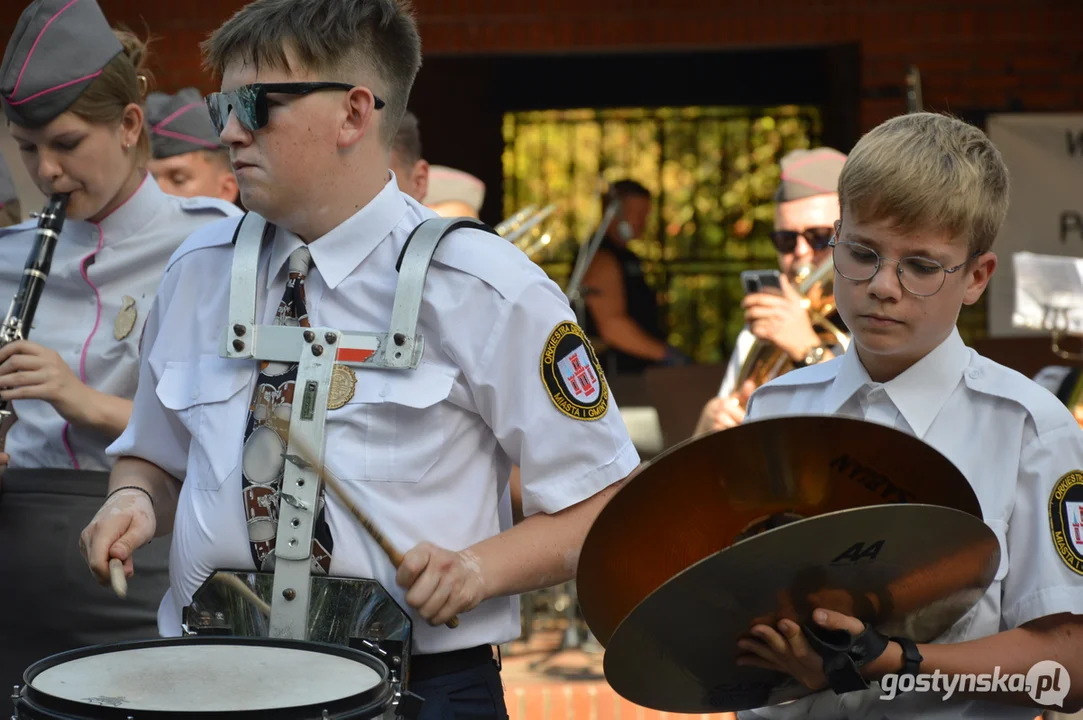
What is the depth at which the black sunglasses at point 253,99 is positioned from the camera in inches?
86.7

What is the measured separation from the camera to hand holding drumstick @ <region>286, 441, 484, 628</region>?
Answer: 2.03 meters

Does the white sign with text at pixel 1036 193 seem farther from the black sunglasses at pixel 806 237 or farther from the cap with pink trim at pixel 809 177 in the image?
the black sunglasses at pixel 806 237

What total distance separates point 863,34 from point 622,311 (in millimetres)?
2004

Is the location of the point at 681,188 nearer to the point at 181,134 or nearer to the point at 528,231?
the point at 528,231

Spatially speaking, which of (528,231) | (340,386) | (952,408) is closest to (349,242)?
(340,386)

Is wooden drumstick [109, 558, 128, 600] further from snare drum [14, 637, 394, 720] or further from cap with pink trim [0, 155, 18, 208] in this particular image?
cap with pink trim [0, 155, 18, 208]

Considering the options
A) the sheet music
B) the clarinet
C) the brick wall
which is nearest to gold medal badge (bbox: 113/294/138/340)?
the clarinet

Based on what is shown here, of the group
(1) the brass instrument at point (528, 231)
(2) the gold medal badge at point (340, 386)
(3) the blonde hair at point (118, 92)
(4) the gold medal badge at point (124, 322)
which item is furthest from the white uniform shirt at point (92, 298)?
(1) the brass instrument at point (528, 231)

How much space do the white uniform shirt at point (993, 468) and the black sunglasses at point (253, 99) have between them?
85 cm

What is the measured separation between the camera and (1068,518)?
6.90 ft

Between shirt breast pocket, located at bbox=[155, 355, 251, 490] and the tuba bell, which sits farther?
the tuba bell

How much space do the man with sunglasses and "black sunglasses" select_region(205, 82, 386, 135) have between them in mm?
2149

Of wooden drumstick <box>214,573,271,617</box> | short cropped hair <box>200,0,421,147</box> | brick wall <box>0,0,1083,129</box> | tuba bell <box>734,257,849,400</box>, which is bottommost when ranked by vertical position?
wooden drumstick <box>214,573,271,617</box>

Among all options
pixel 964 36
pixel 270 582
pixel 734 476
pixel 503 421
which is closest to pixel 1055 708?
pixel 734 476
